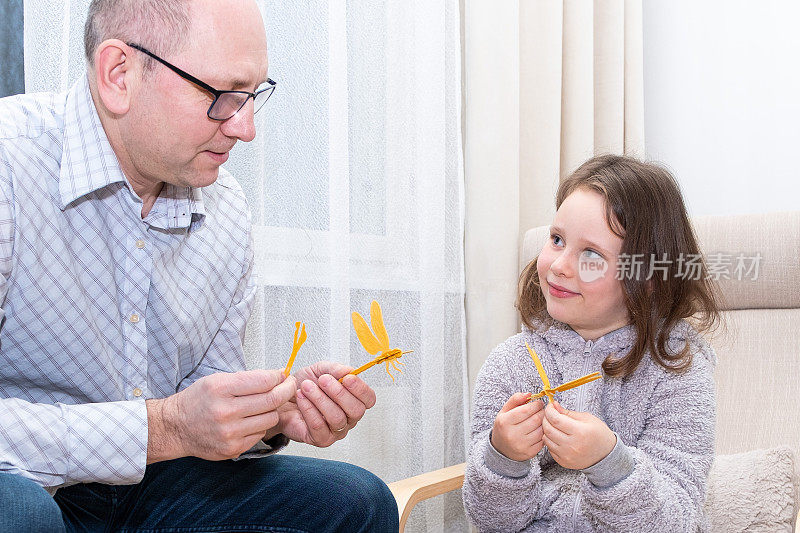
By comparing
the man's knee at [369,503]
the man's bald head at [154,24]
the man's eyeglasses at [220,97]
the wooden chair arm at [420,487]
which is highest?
the man's bald head at [154,24]

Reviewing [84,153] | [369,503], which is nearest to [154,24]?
[84,153]

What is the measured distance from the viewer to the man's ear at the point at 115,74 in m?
1.06

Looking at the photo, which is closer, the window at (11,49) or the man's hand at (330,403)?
the man's hand at (330,403)

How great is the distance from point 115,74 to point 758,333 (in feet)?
4.96

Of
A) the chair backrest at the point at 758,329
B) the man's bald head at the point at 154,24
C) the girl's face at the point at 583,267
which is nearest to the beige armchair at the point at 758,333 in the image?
the chair backrest at the point at 758,329

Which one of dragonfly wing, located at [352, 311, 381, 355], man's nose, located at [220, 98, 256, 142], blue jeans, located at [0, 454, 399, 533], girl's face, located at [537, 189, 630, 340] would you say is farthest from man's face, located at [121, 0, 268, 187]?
girl's face, located at [537, 189, 630, 340]

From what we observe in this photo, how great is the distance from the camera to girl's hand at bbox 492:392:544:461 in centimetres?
114

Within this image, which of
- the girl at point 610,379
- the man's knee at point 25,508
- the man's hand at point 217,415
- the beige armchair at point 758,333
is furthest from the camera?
the beige armchair at point 758,333

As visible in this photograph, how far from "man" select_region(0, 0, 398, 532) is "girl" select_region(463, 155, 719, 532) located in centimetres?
23

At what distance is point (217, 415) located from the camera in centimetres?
94

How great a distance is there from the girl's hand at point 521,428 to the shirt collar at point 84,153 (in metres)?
0.65

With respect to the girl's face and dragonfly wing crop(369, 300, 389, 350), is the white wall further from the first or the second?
dragonfly wing crop(369, 300, 389, 350)

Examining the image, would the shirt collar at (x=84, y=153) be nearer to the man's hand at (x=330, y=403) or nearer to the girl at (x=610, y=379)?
the man's hand at (x=330, y=403)

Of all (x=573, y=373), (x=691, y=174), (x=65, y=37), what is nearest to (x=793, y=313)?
(x=573, y=373)
